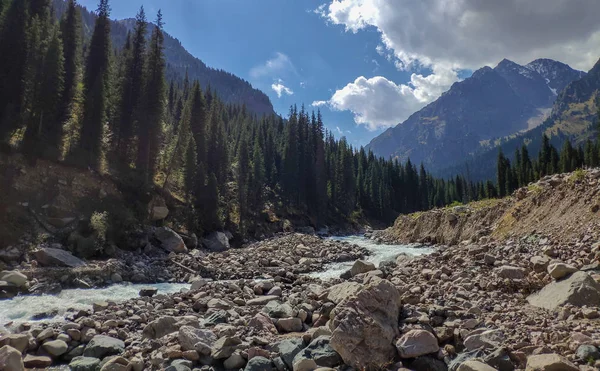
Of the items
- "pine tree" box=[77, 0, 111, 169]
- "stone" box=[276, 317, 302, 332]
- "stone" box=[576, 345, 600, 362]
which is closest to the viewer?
"stone" box=[576, 345, 600, 362]

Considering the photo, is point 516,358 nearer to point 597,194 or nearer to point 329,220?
point 597,194

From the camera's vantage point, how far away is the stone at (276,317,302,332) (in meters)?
10.1

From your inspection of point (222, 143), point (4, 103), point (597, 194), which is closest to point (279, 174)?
point (222, 143)

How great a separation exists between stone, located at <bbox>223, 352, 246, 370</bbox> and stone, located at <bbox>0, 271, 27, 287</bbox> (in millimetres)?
14744

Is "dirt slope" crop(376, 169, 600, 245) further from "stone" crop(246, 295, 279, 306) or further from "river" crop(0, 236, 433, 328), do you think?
"river" crop(0, 236, 433, 328)

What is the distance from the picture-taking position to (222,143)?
60.8m

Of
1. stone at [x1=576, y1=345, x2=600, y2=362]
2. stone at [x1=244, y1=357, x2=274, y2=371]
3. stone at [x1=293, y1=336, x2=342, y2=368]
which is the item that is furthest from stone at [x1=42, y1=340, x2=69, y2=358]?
stone at [x1=576, y1=345, x2=600, y2=362]

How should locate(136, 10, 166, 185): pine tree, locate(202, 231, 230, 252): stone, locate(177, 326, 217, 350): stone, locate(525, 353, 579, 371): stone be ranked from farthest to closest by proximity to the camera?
locate(136, 10, 166, 185): pine tree < locate(202, 231, 230, 252): stone < locate(177, 326, 217, 350): stone < locate(525, 353, 579, 371): stone

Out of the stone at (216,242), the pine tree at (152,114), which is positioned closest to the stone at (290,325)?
the stone at (216,242)

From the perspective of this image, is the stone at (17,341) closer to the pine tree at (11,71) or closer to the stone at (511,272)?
the stone at (511,272)

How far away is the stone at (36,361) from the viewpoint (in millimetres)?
9250

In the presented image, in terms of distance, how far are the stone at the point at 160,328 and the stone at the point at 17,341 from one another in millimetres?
3039

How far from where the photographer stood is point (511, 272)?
10.6 meters

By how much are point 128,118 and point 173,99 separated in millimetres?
59443
